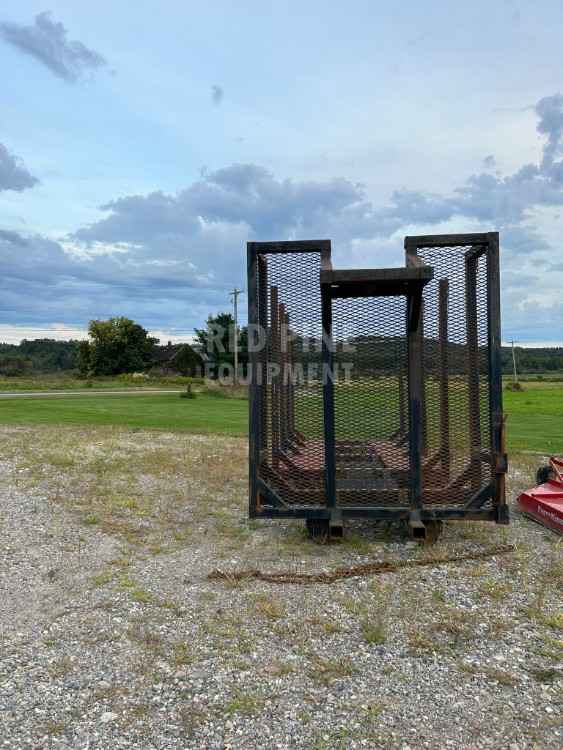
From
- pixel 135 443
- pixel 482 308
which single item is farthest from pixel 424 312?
pixel 135 443

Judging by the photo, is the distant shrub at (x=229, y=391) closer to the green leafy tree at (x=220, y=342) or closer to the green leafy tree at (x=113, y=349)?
the green leafy tree at (x=220, y=342)

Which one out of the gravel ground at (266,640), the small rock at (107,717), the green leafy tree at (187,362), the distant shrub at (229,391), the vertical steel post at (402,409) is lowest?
the gravel ground at (266,640)

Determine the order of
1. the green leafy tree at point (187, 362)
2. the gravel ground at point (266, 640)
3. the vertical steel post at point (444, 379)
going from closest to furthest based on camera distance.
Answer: the gravel ground at point (266, 640), the vertical steel post at point (444, 379), the green leafy tree at point (187, 362)

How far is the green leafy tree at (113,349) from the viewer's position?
65.0m

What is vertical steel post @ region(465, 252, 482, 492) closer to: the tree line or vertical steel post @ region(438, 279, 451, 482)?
vertical steel post @ region(438, 279, 451, 482)

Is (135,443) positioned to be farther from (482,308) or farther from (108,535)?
(482,308)

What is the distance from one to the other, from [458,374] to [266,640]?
3.03m

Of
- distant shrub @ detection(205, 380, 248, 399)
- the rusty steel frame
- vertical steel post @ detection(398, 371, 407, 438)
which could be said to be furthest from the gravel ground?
distant shrub @ detection(205, 380, 248, 399)

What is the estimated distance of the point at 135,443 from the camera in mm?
11688

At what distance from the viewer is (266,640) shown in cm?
343

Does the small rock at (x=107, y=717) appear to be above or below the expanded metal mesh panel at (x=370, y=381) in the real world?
below

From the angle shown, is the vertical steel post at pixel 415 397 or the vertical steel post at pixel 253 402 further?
the vertical steel post at pixel 253 402

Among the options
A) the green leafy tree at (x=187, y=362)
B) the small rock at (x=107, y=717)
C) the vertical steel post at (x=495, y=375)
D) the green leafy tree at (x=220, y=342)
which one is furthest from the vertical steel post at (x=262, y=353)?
the green leafy tree at (x=187, y=362)

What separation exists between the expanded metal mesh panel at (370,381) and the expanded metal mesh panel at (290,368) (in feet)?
0.66
